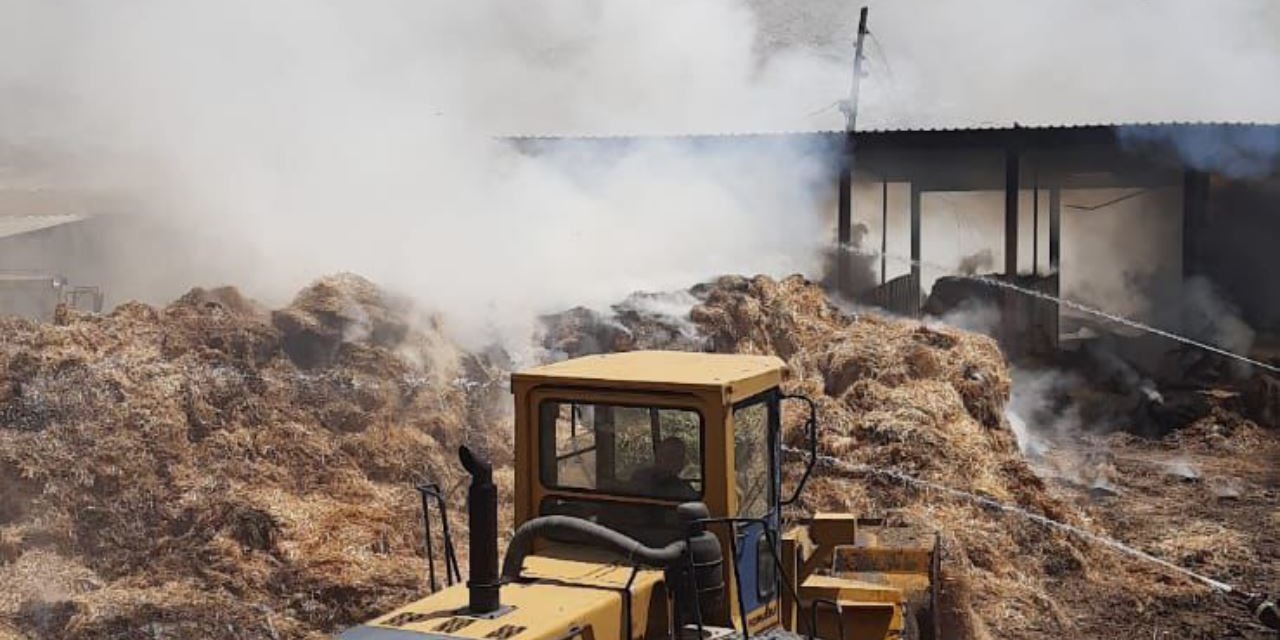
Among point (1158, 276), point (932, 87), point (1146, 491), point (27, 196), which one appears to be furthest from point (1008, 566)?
point (27, 196)

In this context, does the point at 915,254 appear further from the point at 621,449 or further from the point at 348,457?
the point at 621,449

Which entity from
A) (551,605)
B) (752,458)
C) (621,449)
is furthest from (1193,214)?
(551,605)

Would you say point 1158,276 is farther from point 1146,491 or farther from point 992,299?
point 1146,491

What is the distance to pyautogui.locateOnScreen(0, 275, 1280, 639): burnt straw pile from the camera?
1112cm

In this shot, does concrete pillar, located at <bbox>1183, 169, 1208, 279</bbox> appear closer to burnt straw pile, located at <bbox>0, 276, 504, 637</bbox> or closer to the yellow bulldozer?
burnt straw pile, located at <bbox>0, 276, 504, 637</bbox>

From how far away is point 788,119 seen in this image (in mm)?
32062

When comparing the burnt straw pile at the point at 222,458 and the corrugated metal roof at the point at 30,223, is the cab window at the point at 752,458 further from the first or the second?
the corrugated metal roof at the point at 30,223

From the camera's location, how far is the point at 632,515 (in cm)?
633

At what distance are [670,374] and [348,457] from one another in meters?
7.64

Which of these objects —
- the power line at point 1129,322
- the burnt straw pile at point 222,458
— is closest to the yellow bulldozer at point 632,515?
the burnt straw pile at point 222,458

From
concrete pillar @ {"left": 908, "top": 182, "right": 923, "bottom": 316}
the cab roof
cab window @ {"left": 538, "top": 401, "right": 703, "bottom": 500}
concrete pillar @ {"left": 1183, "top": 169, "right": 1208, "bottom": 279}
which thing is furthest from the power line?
cab window @ {"left": 538, "top": 401, "right": 703, "bottom": 500}

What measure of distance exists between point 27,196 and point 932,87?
91.7ft

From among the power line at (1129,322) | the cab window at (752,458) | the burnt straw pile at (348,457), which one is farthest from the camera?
the power line at (1129,322)

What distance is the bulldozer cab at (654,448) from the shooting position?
20.3 ft
